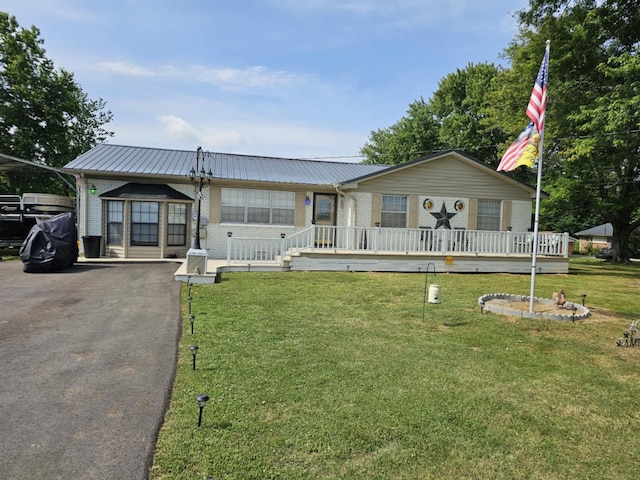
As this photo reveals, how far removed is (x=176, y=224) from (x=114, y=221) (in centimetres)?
211

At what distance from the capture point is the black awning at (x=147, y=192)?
45.3 feet

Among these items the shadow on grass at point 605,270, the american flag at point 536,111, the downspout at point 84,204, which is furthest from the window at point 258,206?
the shadow on grass at point 605,270

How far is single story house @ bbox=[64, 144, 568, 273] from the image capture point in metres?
13.5

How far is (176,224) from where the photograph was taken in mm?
14773

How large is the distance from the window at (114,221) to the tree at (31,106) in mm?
12627

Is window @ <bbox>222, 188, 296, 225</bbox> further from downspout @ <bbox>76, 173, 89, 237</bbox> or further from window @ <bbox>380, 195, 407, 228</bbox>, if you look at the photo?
downspout @ <bbox>76, 173, 89, 237</bbox>

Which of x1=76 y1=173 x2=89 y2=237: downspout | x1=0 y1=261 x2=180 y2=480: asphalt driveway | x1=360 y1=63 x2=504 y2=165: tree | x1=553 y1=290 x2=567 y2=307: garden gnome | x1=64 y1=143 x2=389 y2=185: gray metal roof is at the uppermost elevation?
x1=360 y1=63 x2=504 y2=165: tree

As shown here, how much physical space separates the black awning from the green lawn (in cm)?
827

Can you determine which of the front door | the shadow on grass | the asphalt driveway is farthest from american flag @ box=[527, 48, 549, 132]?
the shadow on grass

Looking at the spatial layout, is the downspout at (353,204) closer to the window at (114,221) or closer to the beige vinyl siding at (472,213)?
the beige vinyl siding at (472,213)

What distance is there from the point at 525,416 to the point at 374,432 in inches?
53.6

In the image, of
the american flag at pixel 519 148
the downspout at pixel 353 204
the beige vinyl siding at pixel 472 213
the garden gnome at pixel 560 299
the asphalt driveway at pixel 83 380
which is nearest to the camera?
the asphalt driveway at pixel 83 380

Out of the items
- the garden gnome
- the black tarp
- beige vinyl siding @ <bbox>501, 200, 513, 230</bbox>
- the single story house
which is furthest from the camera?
beige vinyl siding @ <bbox>501, 200, 513, 230</bbox>

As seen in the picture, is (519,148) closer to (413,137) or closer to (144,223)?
(144,223)
